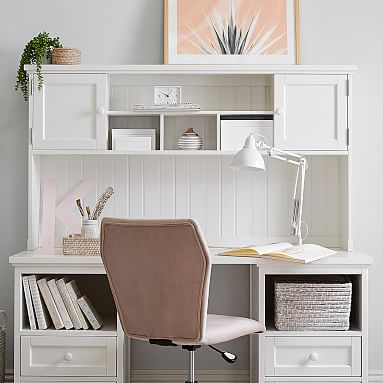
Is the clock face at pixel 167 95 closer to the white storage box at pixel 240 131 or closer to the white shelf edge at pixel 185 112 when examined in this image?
the white shelf edge at pixel 185 112

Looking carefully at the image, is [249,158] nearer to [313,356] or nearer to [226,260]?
[226,260]

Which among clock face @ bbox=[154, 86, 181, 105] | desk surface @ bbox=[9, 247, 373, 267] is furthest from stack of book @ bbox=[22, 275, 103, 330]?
clock face @ bbox=[154, 86, 181, 105]

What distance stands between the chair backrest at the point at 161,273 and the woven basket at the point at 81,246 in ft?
1.95

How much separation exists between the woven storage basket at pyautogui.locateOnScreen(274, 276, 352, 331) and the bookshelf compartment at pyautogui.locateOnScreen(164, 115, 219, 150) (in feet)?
3.17

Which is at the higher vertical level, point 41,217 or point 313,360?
point 41,217

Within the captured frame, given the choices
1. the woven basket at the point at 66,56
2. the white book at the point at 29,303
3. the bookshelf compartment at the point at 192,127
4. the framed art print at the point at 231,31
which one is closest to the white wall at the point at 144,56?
the framed art print at the point at 231,31

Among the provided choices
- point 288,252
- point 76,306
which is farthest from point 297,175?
point 76,306

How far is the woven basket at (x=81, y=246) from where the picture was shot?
3.42 metres

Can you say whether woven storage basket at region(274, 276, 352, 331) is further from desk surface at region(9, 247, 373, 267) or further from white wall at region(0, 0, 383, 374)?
white wall at region(0, 0, 383, 374)

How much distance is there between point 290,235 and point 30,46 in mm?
1646

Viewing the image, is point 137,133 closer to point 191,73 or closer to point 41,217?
point 191,73

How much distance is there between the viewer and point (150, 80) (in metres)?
3.82

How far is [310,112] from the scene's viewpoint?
357cm

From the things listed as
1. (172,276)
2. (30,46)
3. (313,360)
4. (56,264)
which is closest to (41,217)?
(56,264)
